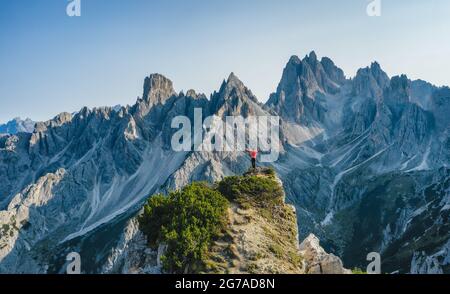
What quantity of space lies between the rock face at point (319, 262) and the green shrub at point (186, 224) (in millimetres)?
8799

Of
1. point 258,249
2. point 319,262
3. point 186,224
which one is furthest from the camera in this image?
point 319,262

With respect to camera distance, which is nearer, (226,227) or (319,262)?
(226,227)

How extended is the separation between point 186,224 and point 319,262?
12487 mm

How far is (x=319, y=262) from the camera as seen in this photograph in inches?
1747

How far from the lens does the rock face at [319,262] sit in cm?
4294

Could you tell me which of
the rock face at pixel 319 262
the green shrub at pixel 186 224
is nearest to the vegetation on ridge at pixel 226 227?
the green shrub at pixel 186 224

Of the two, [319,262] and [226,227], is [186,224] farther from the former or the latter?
[319,262]

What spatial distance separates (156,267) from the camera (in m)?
41.4

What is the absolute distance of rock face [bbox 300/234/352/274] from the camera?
141 feet

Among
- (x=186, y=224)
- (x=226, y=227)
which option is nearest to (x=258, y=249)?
(x=226, y=227)

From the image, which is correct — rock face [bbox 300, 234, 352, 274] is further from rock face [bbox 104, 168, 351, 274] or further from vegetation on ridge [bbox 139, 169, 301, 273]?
vegetation on ridge [bbox 139, 169, 301, 273]
